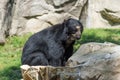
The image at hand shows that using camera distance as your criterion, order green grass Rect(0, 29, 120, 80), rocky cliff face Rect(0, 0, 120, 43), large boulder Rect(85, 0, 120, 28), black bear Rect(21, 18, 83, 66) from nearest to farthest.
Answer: black bear Rect(21, 18, 83, 66) < green grass Rect(0, 29, 120, 80) < rocky cliff face Rect(0, 0, 120, 43) < large boulder Rect(85, 0, 120, 28)

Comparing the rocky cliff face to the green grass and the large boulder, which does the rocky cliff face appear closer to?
the large boulder

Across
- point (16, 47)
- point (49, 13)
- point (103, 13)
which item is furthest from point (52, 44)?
point (103, 13)

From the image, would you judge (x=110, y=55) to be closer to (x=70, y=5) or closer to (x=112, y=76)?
(x=112, y=76)

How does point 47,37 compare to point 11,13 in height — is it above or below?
above

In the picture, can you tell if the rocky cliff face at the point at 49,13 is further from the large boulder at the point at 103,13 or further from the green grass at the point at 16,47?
the green grass at the point at 16,47

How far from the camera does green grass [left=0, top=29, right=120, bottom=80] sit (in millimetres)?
9212

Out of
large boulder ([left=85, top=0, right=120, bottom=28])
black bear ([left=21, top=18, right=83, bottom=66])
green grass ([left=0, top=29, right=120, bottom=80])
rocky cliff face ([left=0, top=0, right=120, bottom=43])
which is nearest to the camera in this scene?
black bear ([left=21, top=18, right=83, bottom=66])

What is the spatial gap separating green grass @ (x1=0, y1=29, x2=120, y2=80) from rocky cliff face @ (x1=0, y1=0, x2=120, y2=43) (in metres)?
0.40

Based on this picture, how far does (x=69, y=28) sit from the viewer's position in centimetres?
757

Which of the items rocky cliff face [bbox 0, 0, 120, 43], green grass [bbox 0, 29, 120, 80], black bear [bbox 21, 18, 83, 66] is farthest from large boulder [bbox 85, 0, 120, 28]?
black bear [bbox 21, 18, 83, 66]

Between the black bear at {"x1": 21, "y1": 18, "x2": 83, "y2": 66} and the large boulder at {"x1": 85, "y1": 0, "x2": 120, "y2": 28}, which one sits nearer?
the black bear at {"x1": 21, "y1": 18, "x2": 83, "y2": 66}

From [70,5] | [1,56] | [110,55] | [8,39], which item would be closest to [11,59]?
[1,56]

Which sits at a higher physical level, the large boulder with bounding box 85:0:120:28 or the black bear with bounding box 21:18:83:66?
the black bear with bounding box 21:18:83:66

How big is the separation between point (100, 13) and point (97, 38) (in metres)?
2.85
